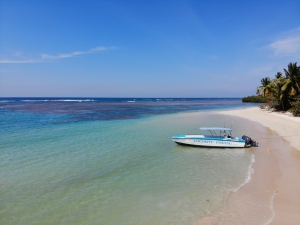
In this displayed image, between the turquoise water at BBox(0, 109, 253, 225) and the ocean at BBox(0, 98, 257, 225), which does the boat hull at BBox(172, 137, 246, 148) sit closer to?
the ocean at BBox(0, 98, 257, 225)

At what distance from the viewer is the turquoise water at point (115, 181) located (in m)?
8.00

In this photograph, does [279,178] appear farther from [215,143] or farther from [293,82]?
[293,82]

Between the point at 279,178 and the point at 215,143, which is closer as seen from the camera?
the point at 279,178

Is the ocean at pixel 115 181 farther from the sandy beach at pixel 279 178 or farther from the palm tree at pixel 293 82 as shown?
the palm tree at pixel 293 82

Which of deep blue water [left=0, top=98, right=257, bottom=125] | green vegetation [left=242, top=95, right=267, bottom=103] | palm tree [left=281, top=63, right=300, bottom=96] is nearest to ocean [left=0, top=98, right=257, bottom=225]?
deep blue water [left=0, top=98, right=257, bottom=125]

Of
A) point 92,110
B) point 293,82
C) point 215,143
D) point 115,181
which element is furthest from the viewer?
point 92,110

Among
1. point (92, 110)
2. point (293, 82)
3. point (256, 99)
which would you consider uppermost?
point (293, 82)

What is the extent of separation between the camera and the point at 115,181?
10953 millimetres

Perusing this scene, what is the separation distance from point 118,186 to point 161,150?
705 cm

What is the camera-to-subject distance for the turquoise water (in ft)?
26.2

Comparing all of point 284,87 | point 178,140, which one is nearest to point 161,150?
point 178,140

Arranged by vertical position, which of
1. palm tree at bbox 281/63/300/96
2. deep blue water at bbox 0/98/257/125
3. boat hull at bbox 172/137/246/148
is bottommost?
boat hull at bbox 172/137/246/148

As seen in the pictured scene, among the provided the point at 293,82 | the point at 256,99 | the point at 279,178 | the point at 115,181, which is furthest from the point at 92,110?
the point at 256,99

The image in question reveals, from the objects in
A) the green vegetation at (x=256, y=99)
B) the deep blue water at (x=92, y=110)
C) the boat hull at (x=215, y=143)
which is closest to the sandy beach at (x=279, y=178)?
the boat hull at (x=215, y=143)
